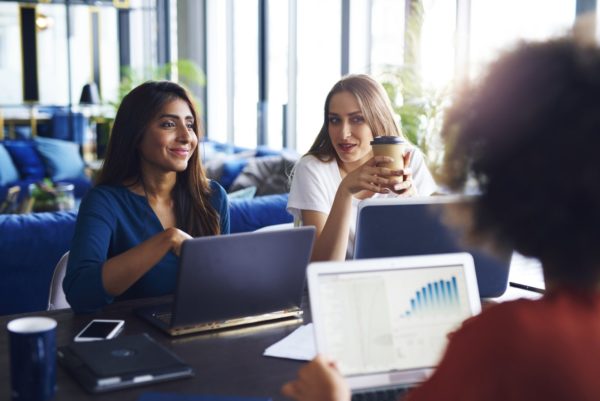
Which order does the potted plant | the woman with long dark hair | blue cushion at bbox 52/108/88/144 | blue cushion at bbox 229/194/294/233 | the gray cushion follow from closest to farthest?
the woman with long dark hair
blue cushion at bbox 229/194/294/233
the potted plant
the gray cushion
blue cushion at bbox 52/108/88/144

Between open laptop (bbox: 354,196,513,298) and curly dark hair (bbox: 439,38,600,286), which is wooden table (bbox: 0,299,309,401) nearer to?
open laptop (bbox: 354,196,513,298)

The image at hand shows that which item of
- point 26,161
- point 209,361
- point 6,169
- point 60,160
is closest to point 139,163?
point 209,361

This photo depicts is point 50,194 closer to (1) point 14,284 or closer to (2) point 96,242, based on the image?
(1) point 14,284

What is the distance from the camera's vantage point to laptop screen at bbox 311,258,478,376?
1128 millimetres

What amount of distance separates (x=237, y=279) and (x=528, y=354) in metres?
0.86

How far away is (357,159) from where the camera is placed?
2363 millimetres

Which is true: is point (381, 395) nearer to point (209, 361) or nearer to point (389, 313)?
point (389, 313)

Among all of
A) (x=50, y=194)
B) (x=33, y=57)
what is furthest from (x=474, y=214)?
(x=33, y=57)

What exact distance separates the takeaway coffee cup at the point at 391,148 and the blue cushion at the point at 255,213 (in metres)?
1.62

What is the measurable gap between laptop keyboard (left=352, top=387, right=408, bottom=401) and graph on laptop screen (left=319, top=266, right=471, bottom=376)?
0.15ft

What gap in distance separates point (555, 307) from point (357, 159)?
169 centimetres

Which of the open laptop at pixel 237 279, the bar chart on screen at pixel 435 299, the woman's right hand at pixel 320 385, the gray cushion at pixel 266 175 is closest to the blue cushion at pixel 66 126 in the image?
the gray cushion at pixel 266 175

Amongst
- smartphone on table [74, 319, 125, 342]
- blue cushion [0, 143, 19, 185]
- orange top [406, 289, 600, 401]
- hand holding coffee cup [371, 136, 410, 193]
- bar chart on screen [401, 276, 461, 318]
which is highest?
hand holding coffee cup [371, 136, 410, 193]

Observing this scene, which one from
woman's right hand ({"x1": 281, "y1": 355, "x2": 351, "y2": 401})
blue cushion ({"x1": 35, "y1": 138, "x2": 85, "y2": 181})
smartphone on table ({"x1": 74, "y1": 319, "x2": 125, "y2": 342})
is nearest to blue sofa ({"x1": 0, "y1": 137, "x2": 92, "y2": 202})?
blue cushion ({"x1": 35, "y1": 138, "x2": 85, "y2": 181})
